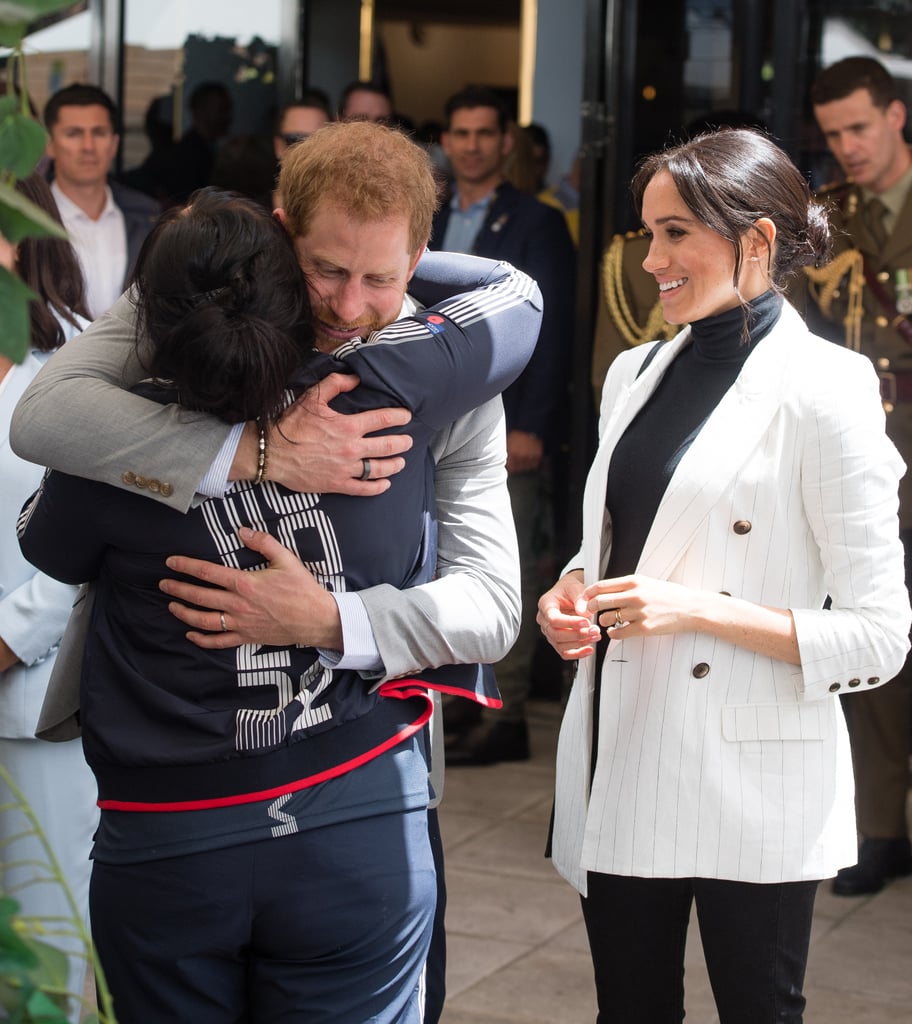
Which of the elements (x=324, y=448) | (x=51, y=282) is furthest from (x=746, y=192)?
(x=51, y=282)

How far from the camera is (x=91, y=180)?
19.2ft

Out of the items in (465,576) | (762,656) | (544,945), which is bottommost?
(544,945)

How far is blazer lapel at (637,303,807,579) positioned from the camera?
218cm

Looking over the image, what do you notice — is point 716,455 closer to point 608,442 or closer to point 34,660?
point 608,442

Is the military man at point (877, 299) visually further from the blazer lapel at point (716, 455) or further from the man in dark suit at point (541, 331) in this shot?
the blazer lapel at point (716, 455)

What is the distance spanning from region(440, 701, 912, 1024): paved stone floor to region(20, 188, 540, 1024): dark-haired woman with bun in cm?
184

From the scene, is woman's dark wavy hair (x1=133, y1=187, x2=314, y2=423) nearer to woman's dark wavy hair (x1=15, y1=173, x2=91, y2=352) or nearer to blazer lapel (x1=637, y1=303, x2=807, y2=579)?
blazer lapel (x1=637, y1=303, x2=807, y2=579)

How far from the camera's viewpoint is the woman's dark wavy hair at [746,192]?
2225 millimetres

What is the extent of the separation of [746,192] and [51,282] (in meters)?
1.22

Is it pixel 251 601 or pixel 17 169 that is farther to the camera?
pixel 251 601

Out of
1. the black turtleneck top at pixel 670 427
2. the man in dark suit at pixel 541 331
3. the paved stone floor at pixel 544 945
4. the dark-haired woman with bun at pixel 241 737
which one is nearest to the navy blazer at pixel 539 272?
the man in dark suit at pixel 541 331

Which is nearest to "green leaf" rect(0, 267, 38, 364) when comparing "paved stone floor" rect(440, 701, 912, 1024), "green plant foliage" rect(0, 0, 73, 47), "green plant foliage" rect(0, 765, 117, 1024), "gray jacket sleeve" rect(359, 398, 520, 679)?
"green plant foliage" rect(0, 0, 73, 47)

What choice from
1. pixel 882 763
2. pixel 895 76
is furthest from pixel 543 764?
pixel 895 76

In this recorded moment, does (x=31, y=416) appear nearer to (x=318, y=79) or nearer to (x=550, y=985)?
(x=550, y=985)
